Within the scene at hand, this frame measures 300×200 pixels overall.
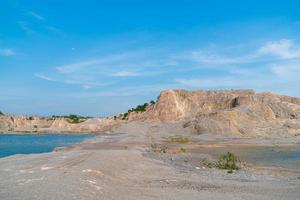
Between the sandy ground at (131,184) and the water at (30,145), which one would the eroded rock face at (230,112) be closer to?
the water at (30,145)

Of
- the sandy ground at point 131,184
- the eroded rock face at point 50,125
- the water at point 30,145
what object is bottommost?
the sandy ground at point 131,184

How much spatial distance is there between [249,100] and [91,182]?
270 feet

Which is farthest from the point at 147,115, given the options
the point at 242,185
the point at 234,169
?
the point at 242,185

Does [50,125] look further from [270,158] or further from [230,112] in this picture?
[270,158]

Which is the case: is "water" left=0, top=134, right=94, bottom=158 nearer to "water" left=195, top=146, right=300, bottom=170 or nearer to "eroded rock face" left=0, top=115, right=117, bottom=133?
"water" left=195, top=146, right=300, bottom=170

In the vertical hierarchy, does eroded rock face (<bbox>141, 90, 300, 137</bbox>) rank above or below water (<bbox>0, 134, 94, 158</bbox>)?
above

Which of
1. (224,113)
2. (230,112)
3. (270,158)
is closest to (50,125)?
(230,112)

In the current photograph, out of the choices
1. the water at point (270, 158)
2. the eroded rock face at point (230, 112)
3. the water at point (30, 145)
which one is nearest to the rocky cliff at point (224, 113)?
the eroded rock face at point (230, 112)

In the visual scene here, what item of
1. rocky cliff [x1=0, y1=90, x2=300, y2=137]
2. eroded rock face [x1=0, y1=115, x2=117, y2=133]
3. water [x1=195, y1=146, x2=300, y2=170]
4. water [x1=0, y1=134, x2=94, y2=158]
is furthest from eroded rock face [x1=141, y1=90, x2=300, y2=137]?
water [x1=195, y1=146, x2=300, y2=170]

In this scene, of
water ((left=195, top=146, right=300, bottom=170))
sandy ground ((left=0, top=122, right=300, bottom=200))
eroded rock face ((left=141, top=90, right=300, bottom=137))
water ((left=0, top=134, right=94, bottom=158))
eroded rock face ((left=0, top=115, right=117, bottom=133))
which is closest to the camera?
sandy ground ((left=0, top=122, right=300, bottom=200))

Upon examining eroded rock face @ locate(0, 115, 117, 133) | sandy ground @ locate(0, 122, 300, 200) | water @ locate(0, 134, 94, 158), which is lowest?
sandy ground @ locate(0, 122, 300, 200)

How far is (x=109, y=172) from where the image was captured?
1914cm

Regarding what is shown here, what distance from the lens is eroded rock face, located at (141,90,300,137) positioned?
74.7m

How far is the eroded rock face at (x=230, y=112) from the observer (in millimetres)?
74688
